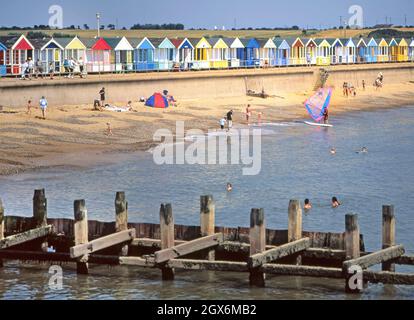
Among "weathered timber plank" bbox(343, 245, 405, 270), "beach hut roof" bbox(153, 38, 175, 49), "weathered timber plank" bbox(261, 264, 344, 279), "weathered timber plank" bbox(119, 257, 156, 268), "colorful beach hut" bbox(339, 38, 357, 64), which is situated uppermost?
"colorful beach hut" bbox(339, 38, 357, 64)

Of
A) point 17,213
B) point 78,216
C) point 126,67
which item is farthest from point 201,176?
point 126,67

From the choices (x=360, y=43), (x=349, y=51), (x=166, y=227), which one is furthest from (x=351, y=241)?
(x=360, y=43)

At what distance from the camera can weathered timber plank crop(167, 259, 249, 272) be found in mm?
24922

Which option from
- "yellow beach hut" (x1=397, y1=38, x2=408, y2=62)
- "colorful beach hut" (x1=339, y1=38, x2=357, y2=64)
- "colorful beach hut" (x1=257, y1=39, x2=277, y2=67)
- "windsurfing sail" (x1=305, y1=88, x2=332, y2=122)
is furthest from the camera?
"yellow beach hut" (x1=397, y1=38, x2=408, y2=62)

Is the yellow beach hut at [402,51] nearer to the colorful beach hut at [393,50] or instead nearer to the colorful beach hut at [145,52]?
the colorful beach hut at [393,50]

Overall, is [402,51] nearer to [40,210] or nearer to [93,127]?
[93,127]

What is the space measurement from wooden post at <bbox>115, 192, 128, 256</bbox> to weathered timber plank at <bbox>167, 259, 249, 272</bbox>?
2.13 meters

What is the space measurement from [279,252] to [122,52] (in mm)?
60229

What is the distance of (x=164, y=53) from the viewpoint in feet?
289

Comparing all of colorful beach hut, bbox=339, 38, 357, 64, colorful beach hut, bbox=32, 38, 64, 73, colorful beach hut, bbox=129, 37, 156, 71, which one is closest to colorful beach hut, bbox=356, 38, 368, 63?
colorful beach hut, bbox=339, 38, 357, 64

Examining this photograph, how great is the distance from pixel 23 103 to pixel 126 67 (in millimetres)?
21274

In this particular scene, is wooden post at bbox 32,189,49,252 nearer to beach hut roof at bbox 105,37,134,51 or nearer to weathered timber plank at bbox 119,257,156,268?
weathered timber plank at bbox 119,257,156,268

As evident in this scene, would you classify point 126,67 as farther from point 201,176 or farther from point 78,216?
point 78,216
